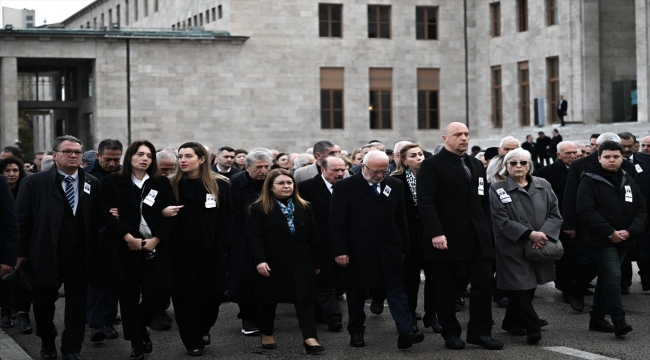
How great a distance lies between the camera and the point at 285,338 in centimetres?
1151

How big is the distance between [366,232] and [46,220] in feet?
10.5

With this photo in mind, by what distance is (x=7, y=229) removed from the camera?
29.8 feet

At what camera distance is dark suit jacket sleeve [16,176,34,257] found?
10180 millimetres

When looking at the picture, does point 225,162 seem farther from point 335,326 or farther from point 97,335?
point 97,335

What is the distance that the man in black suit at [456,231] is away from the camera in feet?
34.4

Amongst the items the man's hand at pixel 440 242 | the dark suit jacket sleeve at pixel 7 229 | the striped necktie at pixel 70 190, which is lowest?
the man's hand at pixel 440 242

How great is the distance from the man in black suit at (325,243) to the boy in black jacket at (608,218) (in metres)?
2.82

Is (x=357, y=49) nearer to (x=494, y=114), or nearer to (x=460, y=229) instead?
(x=494, y=114)

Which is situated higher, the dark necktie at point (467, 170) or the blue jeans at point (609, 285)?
the dark necktie at point (467, 170)

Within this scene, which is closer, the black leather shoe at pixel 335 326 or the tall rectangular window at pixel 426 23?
the black leather shoe at pixel 335 326

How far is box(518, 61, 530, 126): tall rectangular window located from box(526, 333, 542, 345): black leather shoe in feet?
127

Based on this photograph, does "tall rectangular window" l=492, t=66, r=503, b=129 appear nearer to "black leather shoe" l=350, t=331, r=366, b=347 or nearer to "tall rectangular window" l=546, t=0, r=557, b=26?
"tall rectangular window" l=546, t=0, r=557, b=26

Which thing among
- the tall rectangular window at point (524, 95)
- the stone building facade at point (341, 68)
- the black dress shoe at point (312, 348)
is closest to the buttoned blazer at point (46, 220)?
the black dress shoe at point (312, 348)

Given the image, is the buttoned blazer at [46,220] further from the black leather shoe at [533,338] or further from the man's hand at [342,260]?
the black leather shoe at [533,338]
